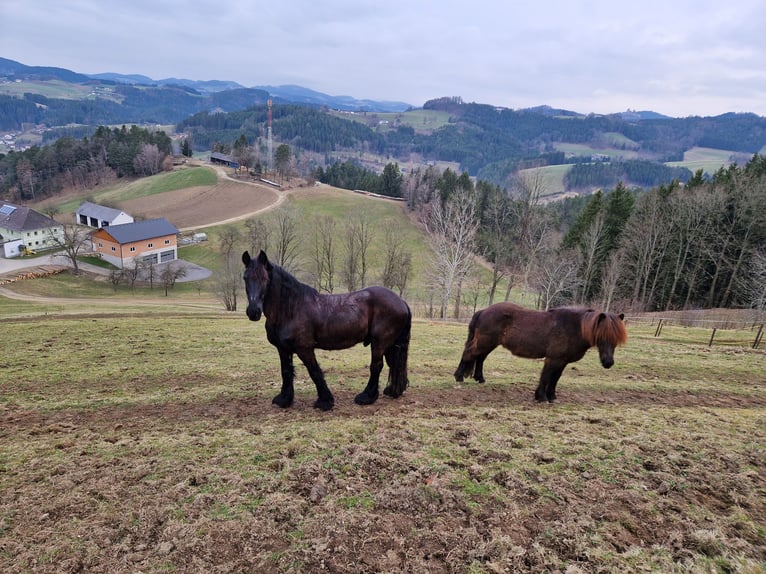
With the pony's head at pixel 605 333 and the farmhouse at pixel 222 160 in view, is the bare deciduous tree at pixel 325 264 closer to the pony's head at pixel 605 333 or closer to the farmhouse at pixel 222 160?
the pony's head at pixel 605 333

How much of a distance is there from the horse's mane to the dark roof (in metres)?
57.4

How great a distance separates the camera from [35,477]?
5.50 m

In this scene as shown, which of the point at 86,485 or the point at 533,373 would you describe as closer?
the point at 86,485

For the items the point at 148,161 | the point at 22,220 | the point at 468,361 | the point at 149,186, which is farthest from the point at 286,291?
the point at 148,161

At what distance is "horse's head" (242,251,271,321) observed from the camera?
673 centimetres

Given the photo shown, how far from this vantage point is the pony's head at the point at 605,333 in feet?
27.1

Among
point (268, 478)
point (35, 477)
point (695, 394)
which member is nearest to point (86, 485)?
point (35, 477)

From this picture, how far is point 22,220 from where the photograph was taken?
59.2m

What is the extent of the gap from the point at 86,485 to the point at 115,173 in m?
118

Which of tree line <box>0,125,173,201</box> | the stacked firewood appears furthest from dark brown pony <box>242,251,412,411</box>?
tree line <box>0,125,173,201</box>

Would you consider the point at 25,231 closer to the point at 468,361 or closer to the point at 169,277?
the point at 169,277

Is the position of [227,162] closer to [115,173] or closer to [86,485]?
[115,173]

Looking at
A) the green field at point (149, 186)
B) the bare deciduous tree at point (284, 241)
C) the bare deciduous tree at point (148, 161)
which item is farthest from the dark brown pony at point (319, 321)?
the bare deciduous tree at point (148, 161)

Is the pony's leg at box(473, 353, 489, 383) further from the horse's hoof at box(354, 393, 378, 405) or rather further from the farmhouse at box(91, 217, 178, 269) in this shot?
the farmhouse at box(91, 217, 178, 269)
